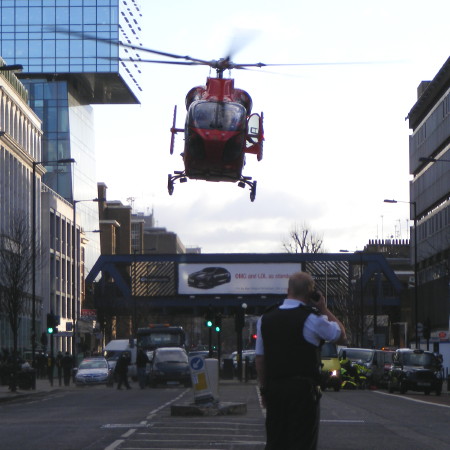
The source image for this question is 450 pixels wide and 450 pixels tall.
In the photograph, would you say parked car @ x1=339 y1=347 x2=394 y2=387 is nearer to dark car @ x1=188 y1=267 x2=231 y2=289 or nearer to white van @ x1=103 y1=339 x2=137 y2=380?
white van @ x1=103 y1=339 x2=137 y2=380

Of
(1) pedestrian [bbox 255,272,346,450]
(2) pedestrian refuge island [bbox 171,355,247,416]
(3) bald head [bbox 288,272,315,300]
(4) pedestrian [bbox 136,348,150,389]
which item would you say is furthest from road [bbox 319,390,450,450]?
(4) pedestrian [bbox 136,348,150,389]

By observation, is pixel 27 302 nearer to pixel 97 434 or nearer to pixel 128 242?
pixel 97 434

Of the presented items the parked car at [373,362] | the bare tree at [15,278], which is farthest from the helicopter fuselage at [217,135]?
the parked car at [373,362]

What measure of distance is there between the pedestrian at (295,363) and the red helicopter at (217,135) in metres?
20.4

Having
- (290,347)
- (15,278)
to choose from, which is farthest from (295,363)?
(15,278)

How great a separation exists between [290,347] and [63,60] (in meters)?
111

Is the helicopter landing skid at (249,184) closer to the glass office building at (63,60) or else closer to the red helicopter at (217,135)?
the red helicopter at (217,135)

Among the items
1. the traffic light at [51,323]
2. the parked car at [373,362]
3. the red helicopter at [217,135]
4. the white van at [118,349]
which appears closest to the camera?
the red helicopter at [217,135]

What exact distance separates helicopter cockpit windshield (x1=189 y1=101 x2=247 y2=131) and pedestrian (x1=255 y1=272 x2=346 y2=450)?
20.9m

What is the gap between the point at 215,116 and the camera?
1228 inches

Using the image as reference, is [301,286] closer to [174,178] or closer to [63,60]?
[174,178]

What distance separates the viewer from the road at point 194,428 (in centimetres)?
1888

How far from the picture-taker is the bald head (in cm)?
1027

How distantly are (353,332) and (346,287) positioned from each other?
364cm
